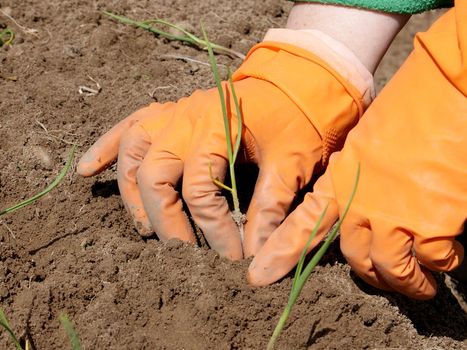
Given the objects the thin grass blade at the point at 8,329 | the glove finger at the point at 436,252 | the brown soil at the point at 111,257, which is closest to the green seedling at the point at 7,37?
the brown soil at the point at 111,257

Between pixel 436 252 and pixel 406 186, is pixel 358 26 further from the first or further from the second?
pixel 436 252

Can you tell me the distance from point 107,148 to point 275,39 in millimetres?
518

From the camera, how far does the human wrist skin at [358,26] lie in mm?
1959

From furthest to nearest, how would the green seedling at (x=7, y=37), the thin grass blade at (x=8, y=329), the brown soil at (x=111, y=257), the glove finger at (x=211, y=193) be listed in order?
the green seedling at (x=7, y=37) → the glove finger at (x=211, y=193) → the brown soil at (x=111, y=257) → the thin grass blade at (x=8, y=329)

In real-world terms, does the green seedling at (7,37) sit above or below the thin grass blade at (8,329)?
above

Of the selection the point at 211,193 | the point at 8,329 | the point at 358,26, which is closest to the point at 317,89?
the point at 358,26

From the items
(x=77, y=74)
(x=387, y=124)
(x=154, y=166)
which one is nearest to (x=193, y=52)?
(x=77, y=74)

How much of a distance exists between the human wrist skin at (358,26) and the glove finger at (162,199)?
1.83ft

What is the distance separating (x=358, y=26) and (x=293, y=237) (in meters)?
0.62

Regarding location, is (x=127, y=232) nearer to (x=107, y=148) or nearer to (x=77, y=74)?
(x=107, y=148)

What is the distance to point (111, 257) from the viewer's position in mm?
1712

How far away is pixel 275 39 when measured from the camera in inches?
77.4

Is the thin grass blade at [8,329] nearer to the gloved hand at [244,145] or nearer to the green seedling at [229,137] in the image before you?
the gloved hand at [244,145]

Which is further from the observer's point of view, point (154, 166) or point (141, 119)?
point (141, 119)
